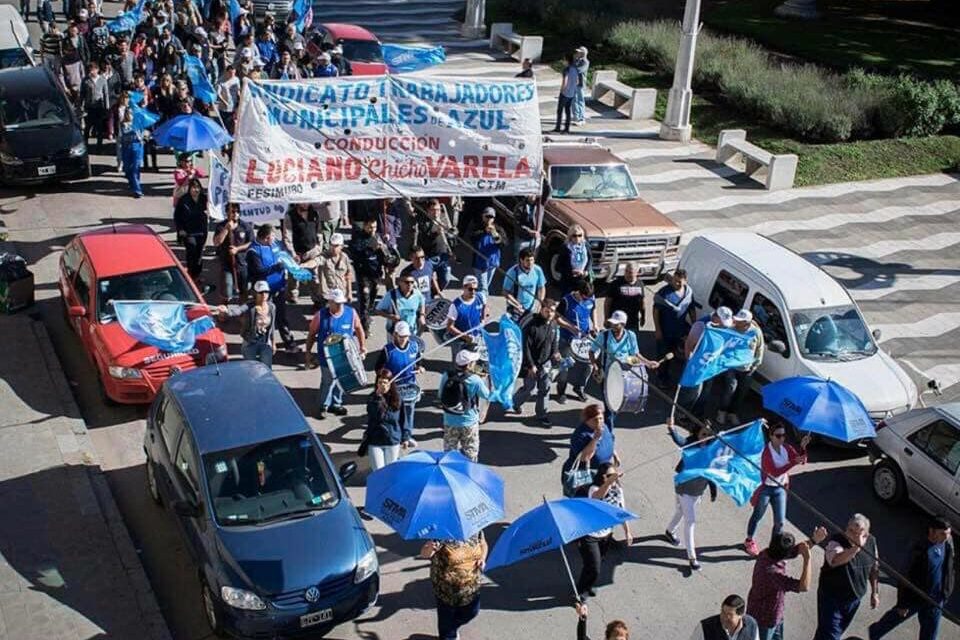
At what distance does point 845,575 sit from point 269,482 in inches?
202

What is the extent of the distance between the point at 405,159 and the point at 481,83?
134cm

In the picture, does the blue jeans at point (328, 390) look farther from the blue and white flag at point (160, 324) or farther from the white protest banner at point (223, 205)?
the white protest banner at point (223, 205)

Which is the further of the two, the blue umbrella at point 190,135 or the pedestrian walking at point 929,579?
the blue umbrella at point 190,135

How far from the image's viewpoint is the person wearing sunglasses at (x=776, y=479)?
37.9 ft

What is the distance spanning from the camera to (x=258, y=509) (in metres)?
10.4

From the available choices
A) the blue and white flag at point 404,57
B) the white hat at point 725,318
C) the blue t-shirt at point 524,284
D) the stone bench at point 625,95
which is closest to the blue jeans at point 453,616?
the white hat at point 725,318

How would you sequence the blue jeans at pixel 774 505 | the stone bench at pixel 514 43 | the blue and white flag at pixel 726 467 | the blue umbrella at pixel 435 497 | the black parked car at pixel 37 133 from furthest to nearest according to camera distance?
1. the stone bench at pixel 514 43
2. the black parked car at pixel 37 133
3. the blue jeans at pixel 774 505
4. the blue and white flag at pixel 726 467
5. the blue umbrella at pixel 435 497

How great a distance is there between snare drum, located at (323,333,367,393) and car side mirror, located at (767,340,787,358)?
522 centimetres

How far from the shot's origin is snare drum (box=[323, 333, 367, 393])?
44.2 feet

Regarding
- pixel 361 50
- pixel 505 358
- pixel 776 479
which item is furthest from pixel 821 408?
pixel 361 50

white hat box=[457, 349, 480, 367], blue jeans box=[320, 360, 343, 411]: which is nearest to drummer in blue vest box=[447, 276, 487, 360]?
blue jeans box=[320, 360, 343, 411]

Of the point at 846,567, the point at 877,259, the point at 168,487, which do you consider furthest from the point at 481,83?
the point at 877,259

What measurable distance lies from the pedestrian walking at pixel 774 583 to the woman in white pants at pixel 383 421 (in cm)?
389

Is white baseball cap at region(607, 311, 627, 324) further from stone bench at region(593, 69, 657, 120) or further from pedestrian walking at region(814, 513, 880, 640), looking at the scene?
stone bench at region(593, 69, 657, 120)
